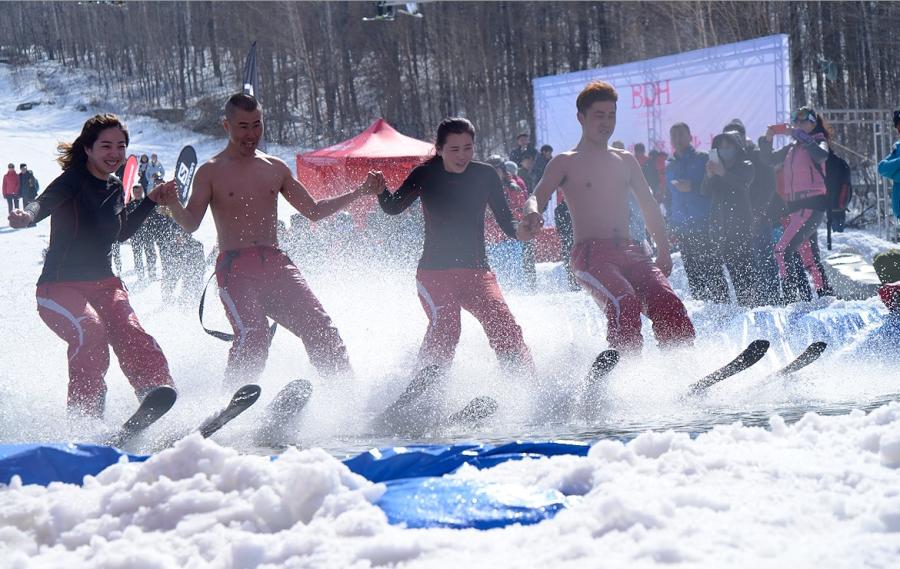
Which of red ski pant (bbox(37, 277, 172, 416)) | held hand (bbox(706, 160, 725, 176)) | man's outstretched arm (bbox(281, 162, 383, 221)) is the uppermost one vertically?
man's outstretched arm (bbox(281, 162, 383, 221))

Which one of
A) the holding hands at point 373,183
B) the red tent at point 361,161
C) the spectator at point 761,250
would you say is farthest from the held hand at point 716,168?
the red tent at point 361,161

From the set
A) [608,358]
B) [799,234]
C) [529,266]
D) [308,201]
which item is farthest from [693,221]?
[308,201]

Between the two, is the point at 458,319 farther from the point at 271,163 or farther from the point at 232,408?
the point at 232,408

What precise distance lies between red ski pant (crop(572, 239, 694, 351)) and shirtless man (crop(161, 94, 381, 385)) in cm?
127

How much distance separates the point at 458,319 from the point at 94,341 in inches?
70.3

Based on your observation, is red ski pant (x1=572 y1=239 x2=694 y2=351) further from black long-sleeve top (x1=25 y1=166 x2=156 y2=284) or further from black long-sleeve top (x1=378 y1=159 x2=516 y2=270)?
black long-sleeve top (x1=25 y1=166 x2=156 y2=284)

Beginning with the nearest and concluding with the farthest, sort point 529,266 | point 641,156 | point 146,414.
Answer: point 146,414 < point 529,266 < point 641,156

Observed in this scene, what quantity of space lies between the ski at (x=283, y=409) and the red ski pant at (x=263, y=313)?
15.7 inches

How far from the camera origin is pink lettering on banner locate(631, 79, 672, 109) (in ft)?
47.8

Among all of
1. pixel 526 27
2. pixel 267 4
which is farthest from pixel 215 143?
pixel 526 27

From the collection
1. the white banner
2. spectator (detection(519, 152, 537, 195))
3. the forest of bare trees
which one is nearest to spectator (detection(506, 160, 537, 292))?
spectator (detection(519, 152, 537, 195))

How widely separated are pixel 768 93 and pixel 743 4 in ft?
52.1

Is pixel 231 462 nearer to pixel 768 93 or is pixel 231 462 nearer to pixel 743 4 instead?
pixel 768 93

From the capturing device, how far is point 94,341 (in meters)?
5.14
